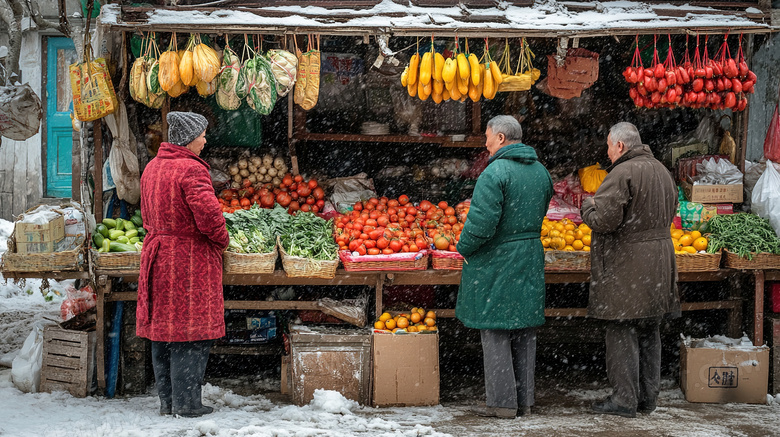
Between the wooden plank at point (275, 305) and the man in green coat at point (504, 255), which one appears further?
the wooden plank at point (275, 305)

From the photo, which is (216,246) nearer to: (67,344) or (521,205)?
(67,344)

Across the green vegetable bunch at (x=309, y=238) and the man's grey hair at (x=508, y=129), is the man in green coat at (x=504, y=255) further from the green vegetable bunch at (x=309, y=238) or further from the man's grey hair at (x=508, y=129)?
the green vegetable bunch at (x=309, y=238)

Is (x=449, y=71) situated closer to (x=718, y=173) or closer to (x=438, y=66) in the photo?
(x=438, y=66)

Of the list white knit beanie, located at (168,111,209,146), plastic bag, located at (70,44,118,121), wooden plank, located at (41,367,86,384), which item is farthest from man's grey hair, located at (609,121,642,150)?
wooden plank, located at (41,367,86,384)

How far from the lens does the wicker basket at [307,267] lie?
4.77 m

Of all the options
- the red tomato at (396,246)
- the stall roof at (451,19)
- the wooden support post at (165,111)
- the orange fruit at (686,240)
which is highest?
the stall roof at (451,19)

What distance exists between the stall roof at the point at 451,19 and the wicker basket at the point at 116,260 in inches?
65.6

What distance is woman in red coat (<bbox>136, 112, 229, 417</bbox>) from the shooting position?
13.6ft

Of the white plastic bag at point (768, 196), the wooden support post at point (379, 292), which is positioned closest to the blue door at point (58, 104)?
the wooden support post at point (379, 292)

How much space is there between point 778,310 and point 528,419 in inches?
93.9

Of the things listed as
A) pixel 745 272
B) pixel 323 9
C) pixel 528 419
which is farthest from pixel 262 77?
pixel 745 272

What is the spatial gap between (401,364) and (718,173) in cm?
322

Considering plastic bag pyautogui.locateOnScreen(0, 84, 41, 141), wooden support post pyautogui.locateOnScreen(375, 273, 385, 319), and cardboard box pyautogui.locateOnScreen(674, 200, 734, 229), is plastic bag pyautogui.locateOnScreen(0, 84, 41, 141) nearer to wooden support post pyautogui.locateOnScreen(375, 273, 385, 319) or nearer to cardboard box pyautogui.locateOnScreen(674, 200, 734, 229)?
wooden support post pyautogui.locateOnScreen(375, 273, 385, 319)

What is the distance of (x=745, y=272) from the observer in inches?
204
